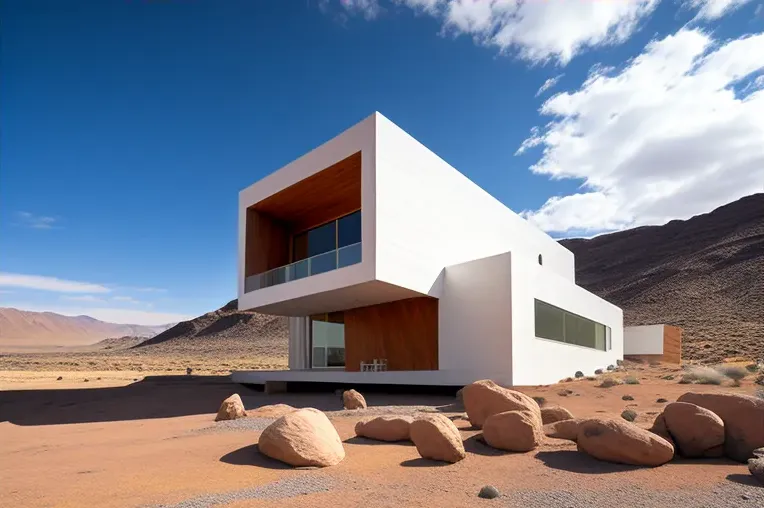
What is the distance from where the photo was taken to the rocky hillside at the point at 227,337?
65.6 metres

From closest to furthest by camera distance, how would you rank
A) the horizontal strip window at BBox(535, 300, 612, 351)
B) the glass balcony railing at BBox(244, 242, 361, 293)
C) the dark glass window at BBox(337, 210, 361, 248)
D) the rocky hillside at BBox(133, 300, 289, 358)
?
the glass balcony railing at BBox(244, 242, 361, 293) < the horizontal strip window at BBox(535, 300, 612, 351) < the dark glass window at BBox(337, 210, 361, 248) < the rocky hillside at BBox(133, 300, 289, 358)

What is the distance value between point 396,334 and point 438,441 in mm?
10717

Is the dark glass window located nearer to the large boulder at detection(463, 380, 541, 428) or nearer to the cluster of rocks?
the large boulder at detection(463, 380, 541, 428)

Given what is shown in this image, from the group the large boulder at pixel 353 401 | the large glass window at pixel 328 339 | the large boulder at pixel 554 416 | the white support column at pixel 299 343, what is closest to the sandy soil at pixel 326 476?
the large boulder at pixel 554 416

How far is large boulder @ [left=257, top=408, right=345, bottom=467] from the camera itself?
586 cm

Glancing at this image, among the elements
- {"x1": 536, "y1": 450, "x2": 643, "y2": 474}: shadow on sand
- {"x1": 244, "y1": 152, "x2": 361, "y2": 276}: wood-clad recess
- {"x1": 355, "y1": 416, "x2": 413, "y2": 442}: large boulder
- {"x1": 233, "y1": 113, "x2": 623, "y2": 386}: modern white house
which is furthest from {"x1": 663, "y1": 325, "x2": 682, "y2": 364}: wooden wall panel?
{"x1": 355, "y1": 416, "x2": 413, "y2": 442}: large boulder

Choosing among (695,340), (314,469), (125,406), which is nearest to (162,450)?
(314,469)

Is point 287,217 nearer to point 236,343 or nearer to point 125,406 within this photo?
point 125,406

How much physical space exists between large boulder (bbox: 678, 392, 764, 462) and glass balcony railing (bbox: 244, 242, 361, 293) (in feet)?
30.3

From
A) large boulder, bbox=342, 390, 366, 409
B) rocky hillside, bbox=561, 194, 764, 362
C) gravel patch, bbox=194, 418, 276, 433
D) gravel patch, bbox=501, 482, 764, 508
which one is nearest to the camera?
gravel patch, bbox=501, 482, 764, 508

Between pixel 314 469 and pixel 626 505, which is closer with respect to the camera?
pixel 626 505

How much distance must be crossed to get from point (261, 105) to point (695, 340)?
36.1 meters

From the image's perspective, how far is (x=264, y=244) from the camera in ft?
62.8

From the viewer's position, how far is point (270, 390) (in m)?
18.5
